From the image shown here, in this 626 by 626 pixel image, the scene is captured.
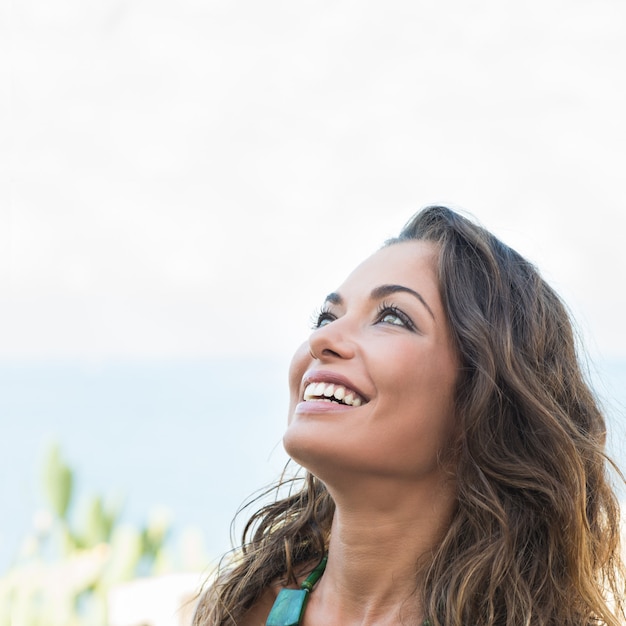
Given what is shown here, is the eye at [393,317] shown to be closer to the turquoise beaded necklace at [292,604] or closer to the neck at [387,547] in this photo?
the neck at [387,547]

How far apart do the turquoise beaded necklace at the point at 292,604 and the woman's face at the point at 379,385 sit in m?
0.36

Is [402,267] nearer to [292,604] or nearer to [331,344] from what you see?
[331,344]

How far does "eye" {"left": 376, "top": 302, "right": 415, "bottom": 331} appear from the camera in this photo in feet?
5.91

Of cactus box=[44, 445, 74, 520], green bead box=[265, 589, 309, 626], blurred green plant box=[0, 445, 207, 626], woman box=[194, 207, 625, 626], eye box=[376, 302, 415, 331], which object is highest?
cactus box=[44, 445, 74, 520]

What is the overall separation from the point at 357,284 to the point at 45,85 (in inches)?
427

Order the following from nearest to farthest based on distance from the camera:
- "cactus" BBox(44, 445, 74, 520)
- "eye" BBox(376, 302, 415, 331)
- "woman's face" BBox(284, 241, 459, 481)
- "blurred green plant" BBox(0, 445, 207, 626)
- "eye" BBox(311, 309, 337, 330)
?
"woman's face" BBox(284, 241, 459, 481) < "eye" BBox(376, 302, 415, 331) < "eye" BBox(311, 309, 337, 330) < "blurred green plant" BBox(0, 445, 207, 626) < "cactus" BBox(44, 445, 74, 520)

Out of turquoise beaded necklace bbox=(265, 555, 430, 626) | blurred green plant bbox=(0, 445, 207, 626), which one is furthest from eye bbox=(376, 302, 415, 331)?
blurred green plant bbox=(0, 445, 207, 626)

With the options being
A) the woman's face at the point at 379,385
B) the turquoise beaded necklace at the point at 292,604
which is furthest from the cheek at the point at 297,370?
the turquoise beaded necklace at the point at 292,604

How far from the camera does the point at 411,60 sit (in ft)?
38.5

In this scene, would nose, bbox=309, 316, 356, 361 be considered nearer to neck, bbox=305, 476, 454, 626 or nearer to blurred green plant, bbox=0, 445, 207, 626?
neck, bbox=305, 476, 454, 626

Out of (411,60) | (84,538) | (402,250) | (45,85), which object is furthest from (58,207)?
(402,250)

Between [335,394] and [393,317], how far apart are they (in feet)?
0.67

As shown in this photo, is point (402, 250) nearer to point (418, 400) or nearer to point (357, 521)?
point (418, 400)

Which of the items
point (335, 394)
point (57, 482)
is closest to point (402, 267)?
point (335, 394)
